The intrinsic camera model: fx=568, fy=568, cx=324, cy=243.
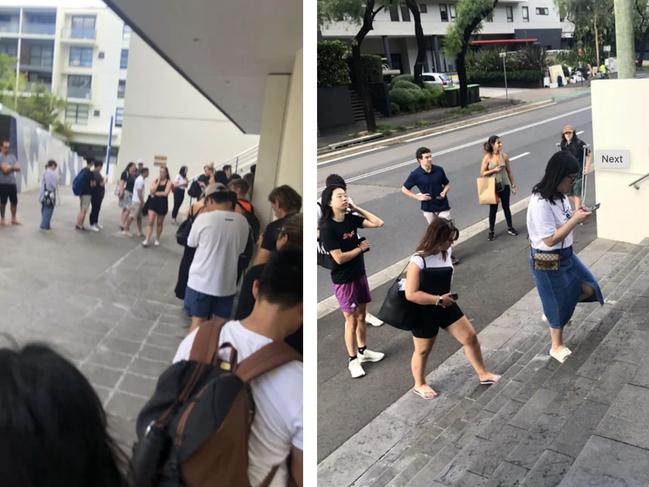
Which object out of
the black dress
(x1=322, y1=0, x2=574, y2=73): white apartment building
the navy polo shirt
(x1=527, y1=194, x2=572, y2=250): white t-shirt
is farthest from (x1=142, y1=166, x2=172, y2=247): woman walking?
(x1=527, y1=194, x2=572, y2=250): white t-shirt

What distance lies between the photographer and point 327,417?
4.22 feet

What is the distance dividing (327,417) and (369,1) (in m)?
0.94

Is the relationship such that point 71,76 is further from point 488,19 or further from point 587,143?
point 587,143

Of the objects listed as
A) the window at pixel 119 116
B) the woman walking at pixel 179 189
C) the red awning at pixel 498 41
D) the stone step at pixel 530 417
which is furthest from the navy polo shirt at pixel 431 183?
the window at pixel 119 116

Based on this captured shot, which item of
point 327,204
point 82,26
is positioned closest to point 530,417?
point 327,204

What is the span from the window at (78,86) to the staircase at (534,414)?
0.92m

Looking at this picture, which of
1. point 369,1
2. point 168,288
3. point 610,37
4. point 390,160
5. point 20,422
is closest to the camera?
point 20,422

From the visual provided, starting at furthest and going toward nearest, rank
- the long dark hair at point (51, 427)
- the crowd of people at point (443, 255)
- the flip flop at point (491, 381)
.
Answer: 1. the flip flop at point (491, 381)
2. the crowd of people at point (443, 255)
3. the long dark hair at point (51, 427)

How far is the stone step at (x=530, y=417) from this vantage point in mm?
1324

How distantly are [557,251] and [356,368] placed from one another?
0.62 m

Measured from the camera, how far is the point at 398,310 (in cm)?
137

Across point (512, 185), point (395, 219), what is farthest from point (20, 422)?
point (512, 185)

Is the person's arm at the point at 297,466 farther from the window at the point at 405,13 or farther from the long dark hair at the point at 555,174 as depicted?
the window at the point at 405,13

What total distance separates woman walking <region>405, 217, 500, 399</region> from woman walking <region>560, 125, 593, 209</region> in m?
0.35
